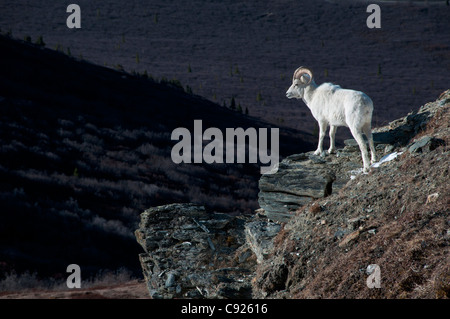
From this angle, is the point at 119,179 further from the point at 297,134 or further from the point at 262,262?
the point at 297,134

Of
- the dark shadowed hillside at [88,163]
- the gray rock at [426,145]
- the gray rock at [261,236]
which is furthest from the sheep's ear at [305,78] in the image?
the dark shadowed hillside at [88,163]

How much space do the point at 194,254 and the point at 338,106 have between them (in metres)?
4.45

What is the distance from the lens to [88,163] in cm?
2975

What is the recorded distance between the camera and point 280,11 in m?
112

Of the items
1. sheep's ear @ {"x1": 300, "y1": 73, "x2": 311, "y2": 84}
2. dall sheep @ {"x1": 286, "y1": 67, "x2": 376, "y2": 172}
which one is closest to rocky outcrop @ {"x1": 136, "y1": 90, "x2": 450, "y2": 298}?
dall sheep @ {"x1": 286, "y1": 67, "x2": 376, "y2": 172}

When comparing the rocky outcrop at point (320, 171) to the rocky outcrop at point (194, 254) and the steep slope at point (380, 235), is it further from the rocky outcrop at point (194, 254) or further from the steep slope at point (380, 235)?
the rocky outcrop at point (194, 254)

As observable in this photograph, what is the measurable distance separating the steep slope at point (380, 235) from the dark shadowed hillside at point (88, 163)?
10.7 m

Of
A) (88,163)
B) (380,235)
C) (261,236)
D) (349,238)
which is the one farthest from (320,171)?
(88,163)

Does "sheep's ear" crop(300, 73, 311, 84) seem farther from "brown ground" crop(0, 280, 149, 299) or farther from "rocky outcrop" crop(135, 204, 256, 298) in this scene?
"brown ground" crop(0, 280, 149, 299)

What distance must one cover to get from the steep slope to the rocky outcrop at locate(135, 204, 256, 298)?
74cm

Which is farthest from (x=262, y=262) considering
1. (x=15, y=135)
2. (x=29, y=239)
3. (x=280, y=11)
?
(x=280, y=11)

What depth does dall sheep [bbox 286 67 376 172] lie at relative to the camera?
972 centimetres

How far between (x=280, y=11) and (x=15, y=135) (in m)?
92.4

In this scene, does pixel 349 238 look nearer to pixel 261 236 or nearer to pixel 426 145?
pixel 261 236
